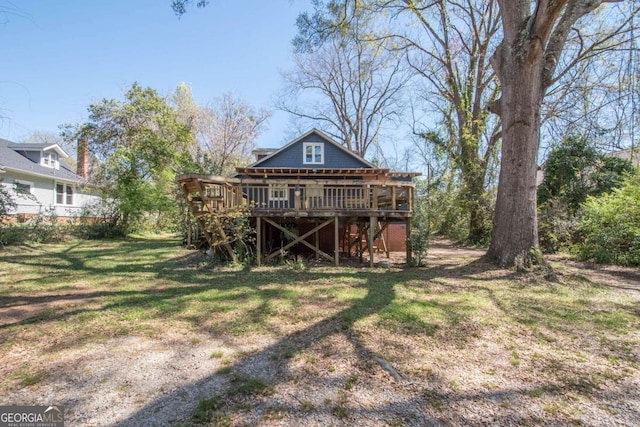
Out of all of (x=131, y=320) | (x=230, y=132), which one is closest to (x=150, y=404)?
(x=131, y=320)

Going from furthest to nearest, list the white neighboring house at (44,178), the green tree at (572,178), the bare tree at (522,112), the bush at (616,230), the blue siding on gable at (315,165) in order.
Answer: the white neighboring house at (44,178)
the blue siding on gable at (315,165)
the green tree at (572,178)
the bush at (616,230)
the bare tree at (522,112)

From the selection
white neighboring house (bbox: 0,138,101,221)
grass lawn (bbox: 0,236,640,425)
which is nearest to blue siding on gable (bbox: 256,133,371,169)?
grass lawn (bbox: 0,236,640,425)

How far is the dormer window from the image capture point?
19.9 m

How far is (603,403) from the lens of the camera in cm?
270

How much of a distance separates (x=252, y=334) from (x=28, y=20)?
14.4 ft

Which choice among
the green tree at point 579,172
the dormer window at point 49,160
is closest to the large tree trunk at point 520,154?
the green tree at point 579,172

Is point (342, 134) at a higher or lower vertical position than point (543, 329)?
higher

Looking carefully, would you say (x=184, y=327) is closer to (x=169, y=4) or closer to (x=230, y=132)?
(x=169, y=4)

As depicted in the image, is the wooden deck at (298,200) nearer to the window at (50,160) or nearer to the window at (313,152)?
the window at (313,152)

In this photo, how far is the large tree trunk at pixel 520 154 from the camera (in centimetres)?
759

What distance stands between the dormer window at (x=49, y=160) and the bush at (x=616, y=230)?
94.4ft

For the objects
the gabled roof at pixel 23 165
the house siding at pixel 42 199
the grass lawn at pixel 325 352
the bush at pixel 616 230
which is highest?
the gabled roof at pixel 23 165

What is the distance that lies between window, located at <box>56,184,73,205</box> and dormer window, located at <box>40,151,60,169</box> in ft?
4.75

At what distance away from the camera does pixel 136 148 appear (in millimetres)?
17625
